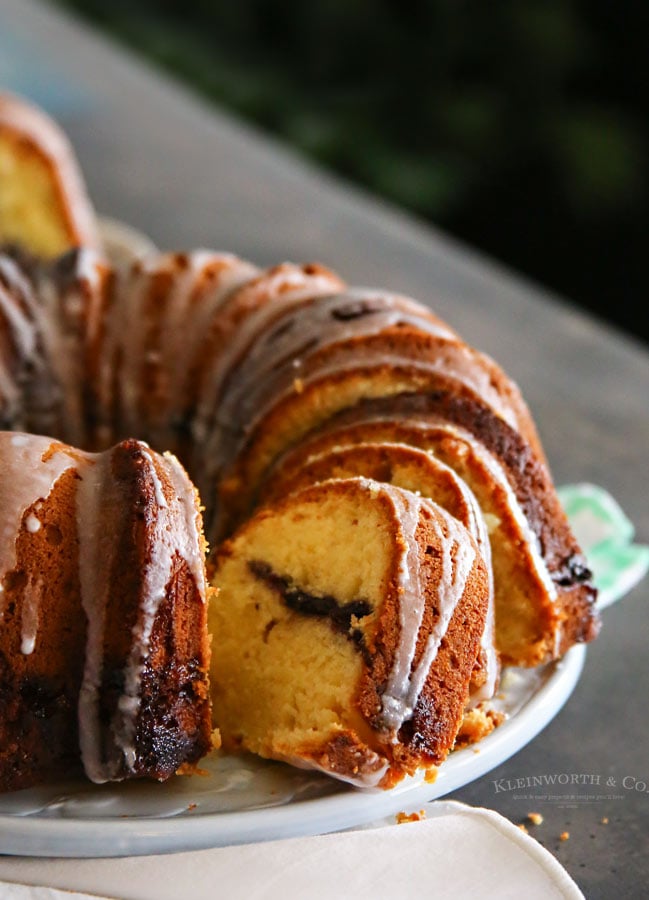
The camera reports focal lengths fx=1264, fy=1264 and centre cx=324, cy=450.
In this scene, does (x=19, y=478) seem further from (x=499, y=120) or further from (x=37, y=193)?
(x=499, y=120)

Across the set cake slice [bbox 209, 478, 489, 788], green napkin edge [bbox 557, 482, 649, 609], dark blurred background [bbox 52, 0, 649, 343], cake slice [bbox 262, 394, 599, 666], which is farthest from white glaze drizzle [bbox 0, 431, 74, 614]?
dark blurred background [bbox 52, 0, 649, 343]

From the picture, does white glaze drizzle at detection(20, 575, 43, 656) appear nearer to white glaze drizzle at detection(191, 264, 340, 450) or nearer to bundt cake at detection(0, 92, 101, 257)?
white glaze drizzle at detection(191, 264, 340, 450)

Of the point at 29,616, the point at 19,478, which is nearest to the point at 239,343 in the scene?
the point at 19,478

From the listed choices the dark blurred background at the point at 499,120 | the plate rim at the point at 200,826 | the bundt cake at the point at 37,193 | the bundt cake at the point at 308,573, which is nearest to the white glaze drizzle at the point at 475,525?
the bundt cake at the point at 308,573

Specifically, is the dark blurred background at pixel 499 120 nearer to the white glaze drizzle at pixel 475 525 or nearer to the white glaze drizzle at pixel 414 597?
the white glaze drizzle at pixel 475 525

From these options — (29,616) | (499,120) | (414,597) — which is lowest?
(499,120)

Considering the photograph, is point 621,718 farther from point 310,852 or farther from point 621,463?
point 621,463
